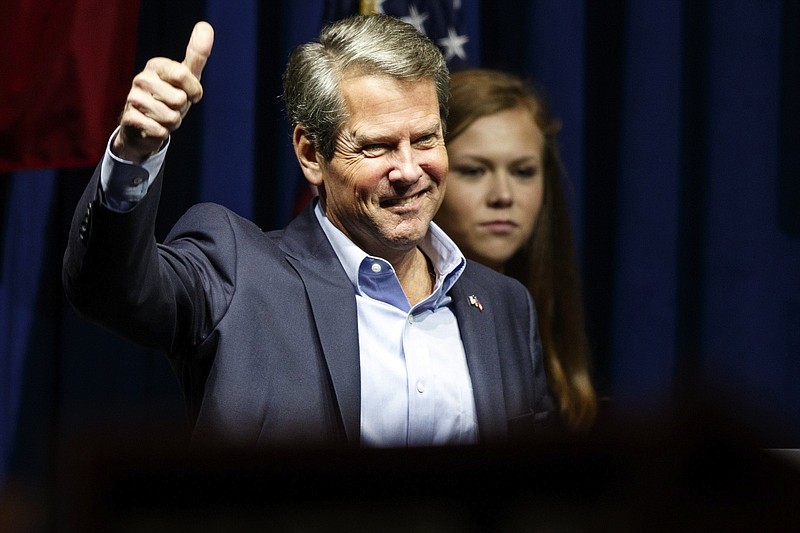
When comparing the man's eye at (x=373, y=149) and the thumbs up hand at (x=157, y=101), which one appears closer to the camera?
the thumbs up hand at (x=157, y=101)

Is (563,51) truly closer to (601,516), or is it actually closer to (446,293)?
(446,293)

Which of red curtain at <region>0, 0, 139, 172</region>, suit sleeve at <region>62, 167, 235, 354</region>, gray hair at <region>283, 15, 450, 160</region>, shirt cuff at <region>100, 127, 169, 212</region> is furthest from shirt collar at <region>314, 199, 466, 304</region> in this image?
red curtain at <region>0, 0, 139, 172</region>

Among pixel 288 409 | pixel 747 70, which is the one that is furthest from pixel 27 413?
pixel 747 70

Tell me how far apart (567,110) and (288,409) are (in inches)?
52.6

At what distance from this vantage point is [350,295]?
63.3 inches

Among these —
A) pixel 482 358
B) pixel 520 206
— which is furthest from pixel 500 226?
pixel 482 358

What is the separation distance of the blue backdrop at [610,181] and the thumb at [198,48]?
109 centimetres

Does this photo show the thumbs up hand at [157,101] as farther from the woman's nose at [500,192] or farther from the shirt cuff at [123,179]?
the woman's nose at [500,192]

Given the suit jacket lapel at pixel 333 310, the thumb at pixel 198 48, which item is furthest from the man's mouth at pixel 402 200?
the thumb at pixel 198 48

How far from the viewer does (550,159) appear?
2.54 m

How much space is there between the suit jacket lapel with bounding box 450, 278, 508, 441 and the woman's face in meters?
0.62

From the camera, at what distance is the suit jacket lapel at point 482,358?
1652mm

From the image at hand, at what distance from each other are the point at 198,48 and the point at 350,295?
1.58 ft

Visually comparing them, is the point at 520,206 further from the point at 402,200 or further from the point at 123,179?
the point at 123,179
